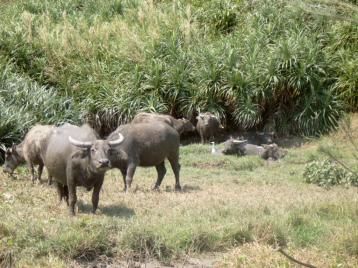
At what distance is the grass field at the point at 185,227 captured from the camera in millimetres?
8703

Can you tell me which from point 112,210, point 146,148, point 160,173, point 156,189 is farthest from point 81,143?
point 160,173

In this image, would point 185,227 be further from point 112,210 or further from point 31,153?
point 31,153

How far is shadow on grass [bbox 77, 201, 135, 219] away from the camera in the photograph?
1066 centimetres

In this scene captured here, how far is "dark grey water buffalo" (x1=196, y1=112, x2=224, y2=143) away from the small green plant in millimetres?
4817

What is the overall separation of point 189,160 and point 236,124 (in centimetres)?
366

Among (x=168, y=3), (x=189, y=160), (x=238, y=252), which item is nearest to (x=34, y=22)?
(x=168, y=3)

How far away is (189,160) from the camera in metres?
16.3

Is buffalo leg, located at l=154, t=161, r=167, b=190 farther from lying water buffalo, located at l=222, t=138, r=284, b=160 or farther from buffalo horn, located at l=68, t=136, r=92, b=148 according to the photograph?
lying water buffalo, located at l=222, t=138, r=284, b=160

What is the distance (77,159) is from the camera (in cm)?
1041

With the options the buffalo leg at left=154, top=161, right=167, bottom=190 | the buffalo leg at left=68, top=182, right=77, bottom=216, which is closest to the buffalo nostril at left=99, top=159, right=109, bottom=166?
the buffalo leg at left=68, top=182, right=77, bottom=216

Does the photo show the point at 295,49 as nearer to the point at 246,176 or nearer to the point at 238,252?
the point at 246,176

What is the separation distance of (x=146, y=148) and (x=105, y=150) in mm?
2706

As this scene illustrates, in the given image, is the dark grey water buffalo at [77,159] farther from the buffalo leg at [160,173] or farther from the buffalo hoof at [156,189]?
the buffalo leg at [160,173]

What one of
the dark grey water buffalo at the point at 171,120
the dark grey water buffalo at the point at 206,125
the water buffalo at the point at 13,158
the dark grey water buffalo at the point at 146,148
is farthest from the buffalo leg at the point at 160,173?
the dark grey water buffalo at the point at 206,125
